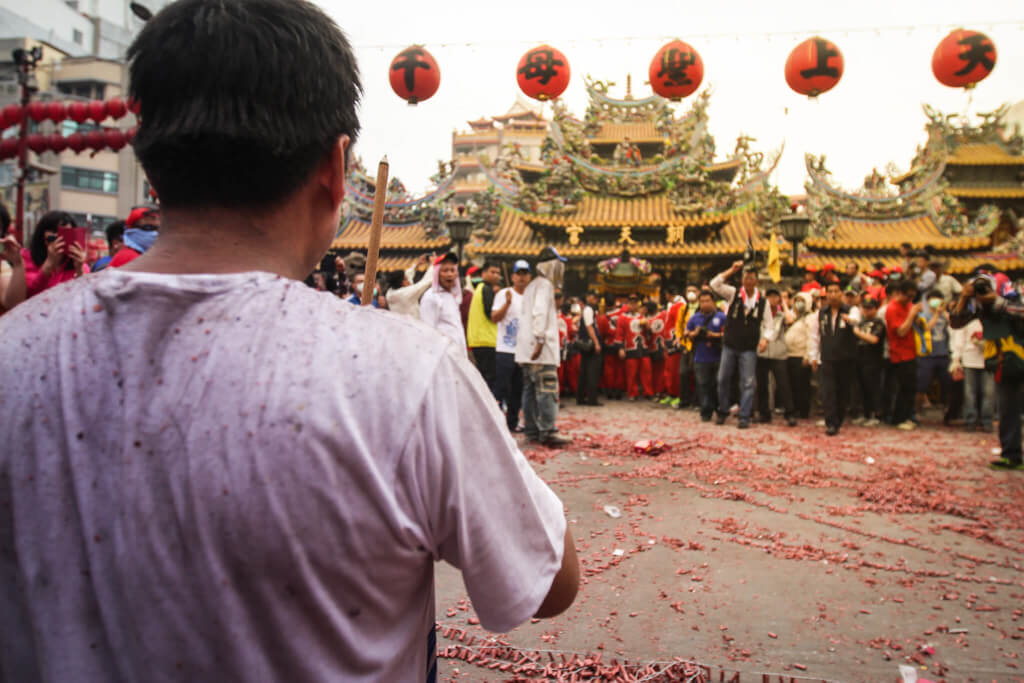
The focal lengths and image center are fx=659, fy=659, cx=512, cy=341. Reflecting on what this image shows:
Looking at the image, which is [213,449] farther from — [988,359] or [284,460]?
[988,359]

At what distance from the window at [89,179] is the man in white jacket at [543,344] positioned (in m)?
30.7

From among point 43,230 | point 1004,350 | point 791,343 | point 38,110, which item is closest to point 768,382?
point 791,343

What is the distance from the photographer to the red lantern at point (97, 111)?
48.4ft

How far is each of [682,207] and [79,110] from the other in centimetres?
1577

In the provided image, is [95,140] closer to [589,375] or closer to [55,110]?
[55,110]

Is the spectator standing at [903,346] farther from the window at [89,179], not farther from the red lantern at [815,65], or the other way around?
the window at [89,179]

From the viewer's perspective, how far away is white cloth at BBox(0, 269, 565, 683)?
2.29 feet

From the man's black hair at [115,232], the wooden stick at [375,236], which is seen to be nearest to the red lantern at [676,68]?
the man's black hair at [115,232]

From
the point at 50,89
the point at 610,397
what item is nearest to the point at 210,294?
the point at 610,397

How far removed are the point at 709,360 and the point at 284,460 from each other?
29.4 ft

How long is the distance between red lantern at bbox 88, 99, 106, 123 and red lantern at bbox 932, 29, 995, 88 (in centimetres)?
1587

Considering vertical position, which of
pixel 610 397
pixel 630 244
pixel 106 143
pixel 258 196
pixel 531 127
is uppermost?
pixel 531 127

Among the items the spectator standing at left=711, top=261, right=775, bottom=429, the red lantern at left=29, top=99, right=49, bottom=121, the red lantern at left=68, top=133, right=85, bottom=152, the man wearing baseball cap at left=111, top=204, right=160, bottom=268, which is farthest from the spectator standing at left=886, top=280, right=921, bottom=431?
the red lantern at left=29, top=99, right=49, bottom=121

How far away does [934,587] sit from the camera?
11.1 ft
